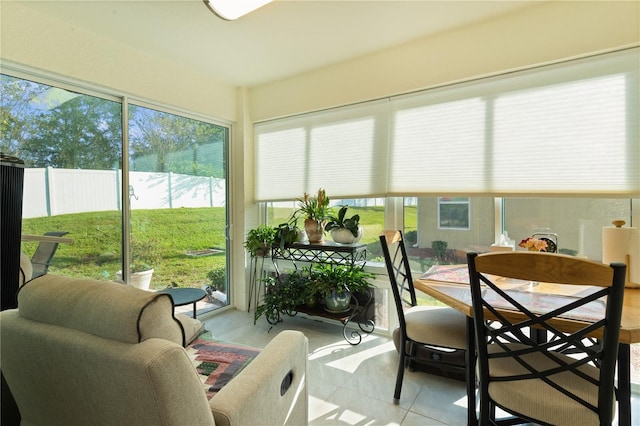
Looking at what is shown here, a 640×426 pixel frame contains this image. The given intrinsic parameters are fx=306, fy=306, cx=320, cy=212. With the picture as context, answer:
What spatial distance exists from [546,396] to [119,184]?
3.05 m

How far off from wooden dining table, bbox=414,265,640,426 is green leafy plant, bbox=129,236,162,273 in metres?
2.33

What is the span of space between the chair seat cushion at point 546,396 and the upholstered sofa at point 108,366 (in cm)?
92

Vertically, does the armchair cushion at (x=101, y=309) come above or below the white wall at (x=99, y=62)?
below

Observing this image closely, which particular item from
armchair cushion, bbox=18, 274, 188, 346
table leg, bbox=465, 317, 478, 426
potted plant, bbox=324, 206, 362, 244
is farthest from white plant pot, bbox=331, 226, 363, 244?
armchair cushion, bbox=18, 274, 188, 346

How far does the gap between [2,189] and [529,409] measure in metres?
2.27

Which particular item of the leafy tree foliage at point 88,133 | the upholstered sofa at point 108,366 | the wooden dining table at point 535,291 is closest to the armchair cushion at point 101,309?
the upholstered sofa at point 108,366

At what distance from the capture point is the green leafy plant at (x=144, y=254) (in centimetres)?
266

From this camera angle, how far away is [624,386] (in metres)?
1.22

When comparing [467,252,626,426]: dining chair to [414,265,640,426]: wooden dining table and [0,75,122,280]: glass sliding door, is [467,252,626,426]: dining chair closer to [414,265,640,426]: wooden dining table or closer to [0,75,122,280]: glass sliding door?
[414,265,640,426]: wooden dining table

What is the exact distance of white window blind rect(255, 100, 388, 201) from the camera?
8.95 feet

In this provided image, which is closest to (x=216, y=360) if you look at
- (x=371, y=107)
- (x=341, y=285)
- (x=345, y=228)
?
(x=341, y=285)

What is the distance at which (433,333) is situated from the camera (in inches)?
69.8

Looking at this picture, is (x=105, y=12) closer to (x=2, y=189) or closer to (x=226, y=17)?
(x=226, y=17)

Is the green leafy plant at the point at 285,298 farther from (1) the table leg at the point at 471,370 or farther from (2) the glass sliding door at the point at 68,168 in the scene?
(1) the table leg at the point at 471,370
